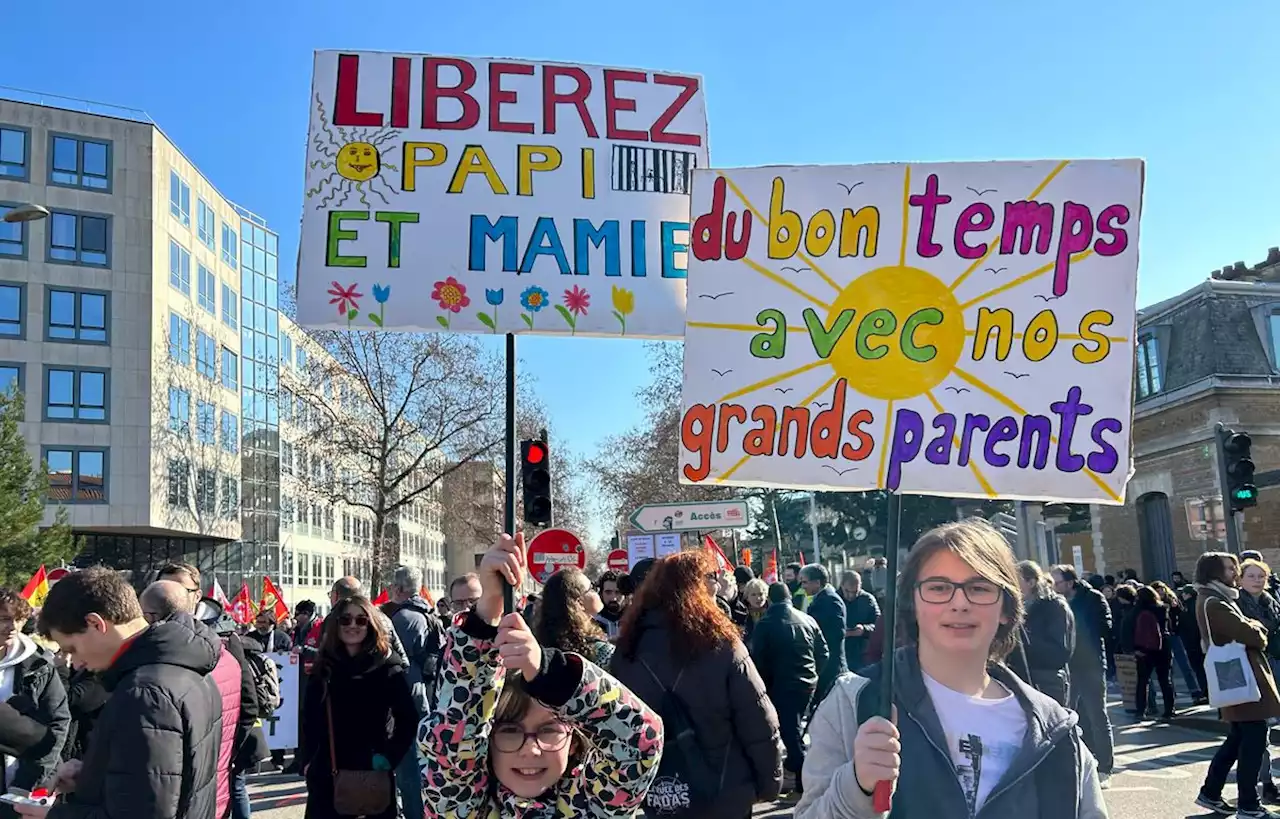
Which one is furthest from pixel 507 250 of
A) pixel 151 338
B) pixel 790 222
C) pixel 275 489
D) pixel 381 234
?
pixel 275 489

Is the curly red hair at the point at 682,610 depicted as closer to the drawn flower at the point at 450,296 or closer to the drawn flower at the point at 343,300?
the drawn flower at the point at 450,296

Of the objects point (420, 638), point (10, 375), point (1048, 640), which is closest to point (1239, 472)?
point (1048, 640)

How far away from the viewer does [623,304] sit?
614 cm

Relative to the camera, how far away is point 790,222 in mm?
3697

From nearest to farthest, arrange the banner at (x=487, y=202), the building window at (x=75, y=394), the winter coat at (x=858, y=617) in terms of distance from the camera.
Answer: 1. the banner at (x=487, y=202)
2. the winter coat at (x=858, y=617)
3. the building window at (x=75, y=394)

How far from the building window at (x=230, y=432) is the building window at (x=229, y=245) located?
21.5 feet

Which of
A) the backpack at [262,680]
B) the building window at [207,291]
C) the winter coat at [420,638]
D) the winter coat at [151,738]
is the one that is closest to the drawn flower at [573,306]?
the winter coat at [151,738]

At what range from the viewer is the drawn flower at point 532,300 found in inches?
231

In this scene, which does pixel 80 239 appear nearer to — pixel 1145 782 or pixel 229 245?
pixel 229 245

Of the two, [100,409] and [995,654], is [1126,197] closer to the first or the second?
[995,654]

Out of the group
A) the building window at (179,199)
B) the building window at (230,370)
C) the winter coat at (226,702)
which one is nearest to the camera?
the winter coat at (226,702)

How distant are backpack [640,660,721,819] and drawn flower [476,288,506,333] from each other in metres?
2.04

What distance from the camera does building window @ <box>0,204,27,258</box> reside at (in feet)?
126

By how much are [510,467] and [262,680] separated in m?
3.78
